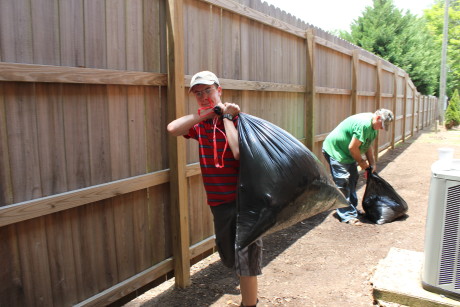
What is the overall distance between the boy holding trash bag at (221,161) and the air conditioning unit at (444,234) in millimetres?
1313

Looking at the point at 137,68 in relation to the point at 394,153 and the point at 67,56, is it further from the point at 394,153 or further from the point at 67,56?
the point at 394,153

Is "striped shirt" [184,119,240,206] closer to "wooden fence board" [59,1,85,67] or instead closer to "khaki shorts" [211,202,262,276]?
"khaki shorts" [211,202,262,276]

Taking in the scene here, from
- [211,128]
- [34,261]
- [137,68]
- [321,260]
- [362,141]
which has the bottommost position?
[321,260]

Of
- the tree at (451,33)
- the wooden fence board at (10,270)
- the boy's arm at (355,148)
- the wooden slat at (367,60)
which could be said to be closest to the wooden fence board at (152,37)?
the wooden fence board at (10,270)

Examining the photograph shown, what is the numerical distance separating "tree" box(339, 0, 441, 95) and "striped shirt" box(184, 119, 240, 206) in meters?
25.9

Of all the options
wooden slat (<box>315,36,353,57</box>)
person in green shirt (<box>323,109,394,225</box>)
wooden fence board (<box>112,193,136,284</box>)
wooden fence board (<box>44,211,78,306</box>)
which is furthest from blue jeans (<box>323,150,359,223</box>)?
wooden fence board (<box>44,211,78,306</box>)

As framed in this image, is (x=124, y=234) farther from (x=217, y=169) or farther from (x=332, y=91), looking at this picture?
(x=332, y=91)

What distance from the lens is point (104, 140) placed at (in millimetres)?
2670

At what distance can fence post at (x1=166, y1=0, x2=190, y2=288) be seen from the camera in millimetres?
3082

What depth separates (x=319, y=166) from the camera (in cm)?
268

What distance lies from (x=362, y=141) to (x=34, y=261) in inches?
150

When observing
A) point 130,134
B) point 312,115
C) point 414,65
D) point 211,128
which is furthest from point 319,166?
point 414,65

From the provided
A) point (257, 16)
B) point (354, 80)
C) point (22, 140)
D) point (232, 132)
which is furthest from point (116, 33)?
point (354, 80)

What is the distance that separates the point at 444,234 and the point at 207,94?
190 cm
